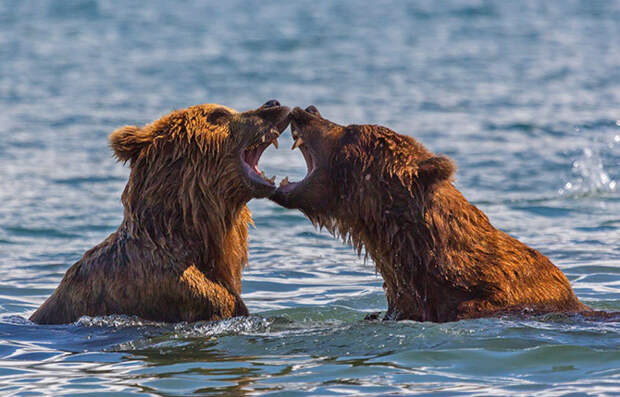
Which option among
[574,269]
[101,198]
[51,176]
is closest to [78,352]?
[574,269]

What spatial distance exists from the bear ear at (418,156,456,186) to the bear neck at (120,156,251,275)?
51.9 inches

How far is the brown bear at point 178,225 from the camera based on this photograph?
24.4 ft

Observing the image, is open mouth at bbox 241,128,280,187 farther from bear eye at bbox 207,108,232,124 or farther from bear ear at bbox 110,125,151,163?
bear ear at bbox 110,125,151,163

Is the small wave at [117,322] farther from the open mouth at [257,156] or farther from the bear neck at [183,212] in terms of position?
the open mouth at [257,156]

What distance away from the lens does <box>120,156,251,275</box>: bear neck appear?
7.51 meters

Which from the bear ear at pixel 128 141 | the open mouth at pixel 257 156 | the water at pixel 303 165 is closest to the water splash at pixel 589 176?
the water at pixel 303 165

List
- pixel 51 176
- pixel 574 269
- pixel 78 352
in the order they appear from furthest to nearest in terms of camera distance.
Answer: pixel 51 176 < pixel 574 269 < pixel 78 352

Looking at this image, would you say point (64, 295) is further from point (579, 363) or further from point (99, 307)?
point (579, 363)

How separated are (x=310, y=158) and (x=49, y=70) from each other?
759 inches

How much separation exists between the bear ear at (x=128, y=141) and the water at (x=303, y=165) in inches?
46.4

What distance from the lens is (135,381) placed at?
6.38 metres

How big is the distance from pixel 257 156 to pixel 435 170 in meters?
1.57

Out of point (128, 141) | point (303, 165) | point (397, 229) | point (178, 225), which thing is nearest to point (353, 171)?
point (397, 229)

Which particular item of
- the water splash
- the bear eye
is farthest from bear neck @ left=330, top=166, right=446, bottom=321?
the water splash
